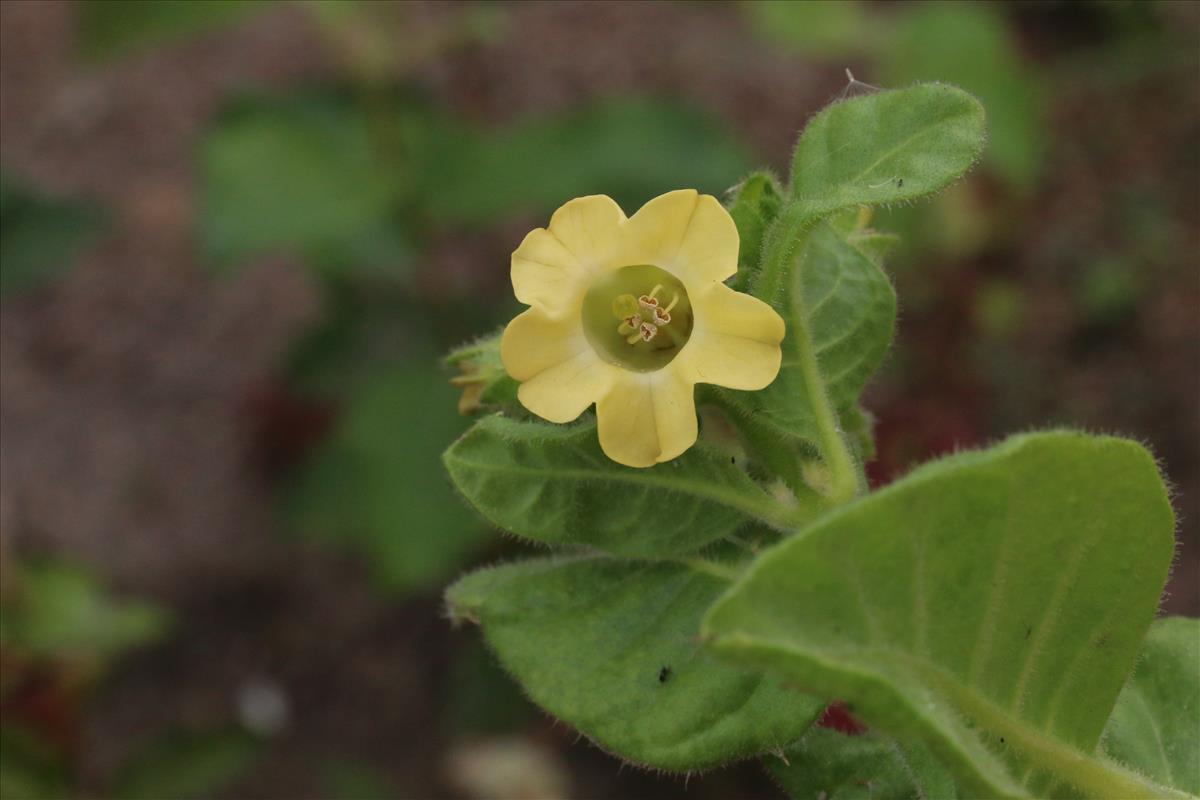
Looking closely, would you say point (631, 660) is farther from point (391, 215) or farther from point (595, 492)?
point (391, 215)

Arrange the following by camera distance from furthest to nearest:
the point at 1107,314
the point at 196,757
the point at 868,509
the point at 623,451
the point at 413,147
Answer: the point at 1107,314
the point at 413,147
the point at 196,757
the point at 623,451
the point at 868,509

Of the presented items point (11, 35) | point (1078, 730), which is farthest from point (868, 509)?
point (11, 35)

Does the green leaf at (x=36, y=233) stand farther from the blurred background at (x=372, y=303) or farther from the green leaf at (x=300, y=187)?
the green leaf at (x=300, y=187)

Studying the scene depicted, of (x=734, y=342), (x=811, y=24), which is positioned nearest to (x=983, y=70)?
(x=811, y=24)

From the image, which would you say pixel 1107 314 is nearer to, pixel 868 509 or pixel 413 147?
pixel 413 147

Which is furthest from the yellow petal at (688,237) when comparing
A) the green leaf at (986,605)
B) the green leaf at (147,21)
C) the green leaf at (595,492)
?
the green leaf at (147,21)
